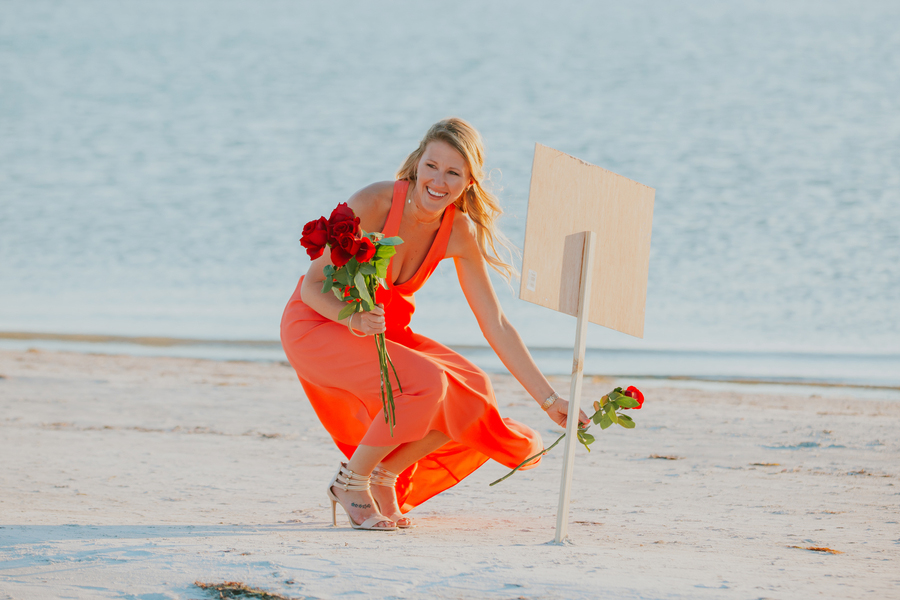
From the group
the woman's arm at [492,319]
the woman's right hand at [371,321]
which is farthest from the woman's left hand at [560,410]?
the woman's right hand at [371,321]

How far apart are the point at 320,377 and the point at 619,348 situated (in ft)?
21.2

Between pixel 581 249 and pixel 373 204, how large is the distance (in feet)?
2.80

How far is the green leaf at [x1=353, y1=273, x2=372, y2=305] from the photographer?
3.04 metres

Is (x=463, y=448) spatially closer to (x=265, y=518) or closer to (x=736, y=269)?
(x=265, y=518)

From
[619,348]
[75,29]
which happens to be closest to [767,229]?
[619,348]

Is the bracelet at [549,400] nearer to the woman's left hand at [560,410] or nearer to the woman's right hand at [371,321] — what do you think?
the woman's left hand at [560,410]

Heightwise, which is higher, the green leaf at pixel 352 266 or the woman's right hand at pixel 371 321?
the green leaf at pixel 352 266

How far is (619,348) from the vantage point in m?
9.34

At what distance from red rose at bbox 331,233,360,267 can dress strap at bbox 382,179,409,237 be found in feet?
1.42

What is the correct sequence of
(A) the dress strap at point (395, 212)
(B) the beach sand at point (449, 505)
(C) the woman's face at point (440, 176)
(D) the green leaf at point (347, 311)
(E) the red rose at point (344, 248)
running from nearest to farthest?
(B) the beach sand at point (449, 505) → (E) the red rose at point (344, 248) → (D) the green leaf at point (347, 311) → (C) the woman's face at point (440, 176) → (A) the dress strap at point (395, 212)

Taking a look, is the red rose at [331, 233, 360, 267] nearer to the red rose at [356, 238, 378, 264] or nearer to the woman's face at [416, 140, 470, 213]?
the red rose at [356, 238, 378, 264]

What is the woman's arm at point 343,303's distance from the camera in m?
3.08

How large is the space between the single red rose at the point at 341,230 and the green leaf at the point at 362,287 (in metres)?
0.14

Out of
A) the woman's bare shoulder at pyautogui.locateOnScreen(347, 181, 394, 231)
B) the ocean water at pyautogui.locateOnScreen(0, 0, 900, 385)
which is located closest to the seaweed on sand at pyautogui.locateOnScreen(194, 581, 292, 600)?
the woman's bare shoulder at pyautogui.locateOnScreen(347, 181, 394, 231)
